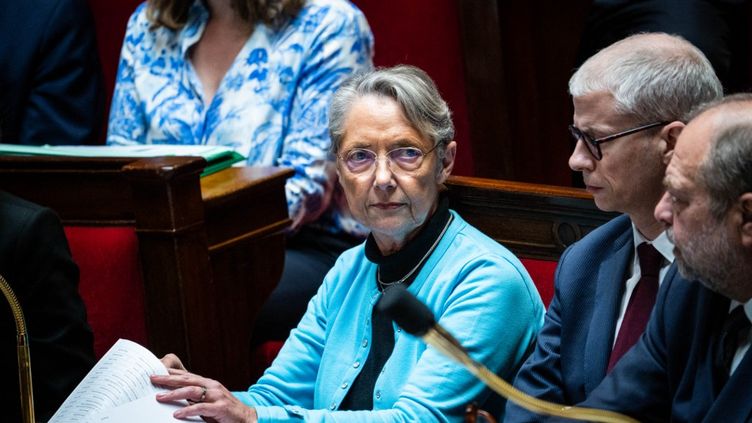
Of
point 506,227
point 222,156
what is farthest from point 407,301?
point 222,156

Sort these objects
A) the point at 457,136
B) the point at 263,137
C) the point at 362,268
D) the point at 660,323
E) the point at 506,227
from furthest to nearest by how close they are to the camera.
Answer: the point at 457,136 → the point at 263,137 → the point at 506,227 → the point at 362,268 → the point at 660,323

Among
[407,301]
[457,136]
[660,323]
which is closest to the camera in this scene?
[407,301]

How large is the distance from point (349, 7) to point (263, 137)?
0.41 m

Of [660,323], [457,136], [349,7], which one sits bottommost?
[457,136]

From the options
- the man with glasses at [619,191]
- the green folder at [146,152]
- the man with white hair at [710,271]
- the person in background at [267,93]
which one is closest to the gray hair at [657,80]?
the man with glasses at [619,191]

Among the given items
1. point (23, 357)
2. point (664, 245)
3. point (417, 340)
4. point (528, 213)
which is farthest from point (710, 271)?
point (23, 357)

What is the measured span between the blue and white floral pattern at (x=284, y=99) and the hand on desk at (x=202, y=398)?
1.08m

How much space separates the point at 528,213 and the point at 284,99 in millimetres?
927

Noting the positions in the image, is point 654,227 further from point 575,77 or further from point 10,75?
point 10,75

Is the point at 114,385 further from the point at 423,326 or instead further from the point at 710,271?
the point at 710,271

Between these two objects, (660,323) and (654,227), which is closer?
(660,323)

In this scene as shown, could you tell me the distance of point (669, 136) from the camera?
6.59 ft

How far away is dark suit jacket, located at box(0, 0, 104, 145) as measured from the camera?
11.7 feet

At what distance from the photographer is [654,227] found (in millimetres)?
2039
